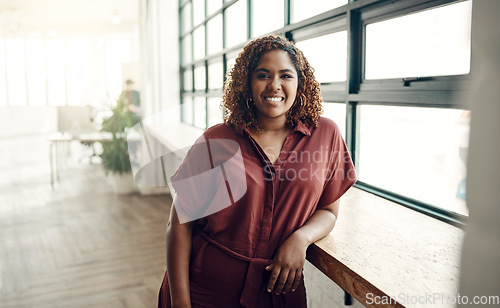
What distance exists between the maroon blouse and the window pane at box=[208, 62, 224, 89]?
9.34 ft

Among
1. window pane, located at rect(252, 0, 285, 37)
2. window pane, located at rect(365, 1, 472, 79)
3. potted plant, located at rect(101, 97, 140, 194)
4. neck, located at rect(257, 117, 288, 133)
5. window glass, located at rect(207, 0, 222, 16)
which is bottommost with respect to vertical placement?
potted plant, located at rect(101, 97, 140, 194)

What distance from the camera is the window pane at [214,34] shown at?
3988 millimetres

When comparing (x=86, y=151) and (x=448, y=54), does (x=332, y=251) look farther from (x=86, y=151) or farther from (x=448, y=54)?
(x=86, y=151)

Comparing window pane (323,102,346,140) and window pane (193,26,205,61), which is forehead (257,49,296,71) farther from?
window pane (193,26,205,61)

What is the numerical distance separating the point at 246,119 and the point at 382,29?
0.87 meters

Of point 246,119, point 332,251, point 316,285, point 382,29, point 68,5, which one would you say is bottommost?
point 316,285

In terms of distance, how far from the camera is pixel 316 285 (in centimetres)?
194

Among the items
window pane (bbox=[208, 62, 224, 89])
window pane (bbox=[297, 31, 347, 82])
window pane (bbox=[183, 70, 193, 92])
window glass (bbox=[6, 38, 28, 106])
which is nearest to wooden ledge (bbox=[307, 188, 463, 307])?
window pane (bbox=[297, 31, 347, 82])

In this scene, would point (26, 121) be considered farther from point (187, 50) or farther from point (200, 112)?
point (200, 112)

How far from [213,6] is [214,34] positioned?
270 mm

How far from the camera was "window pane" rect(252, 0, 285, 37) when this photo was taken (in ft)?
8.87

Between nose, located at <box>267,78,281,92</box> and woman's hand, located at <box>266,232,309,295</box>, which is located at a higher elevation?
nose, located at <box>267,78,281,92</box>

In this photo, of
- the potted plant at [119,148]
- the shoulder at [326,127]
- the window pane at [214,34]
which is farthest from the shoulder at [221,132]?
the potted plant at [119,148]

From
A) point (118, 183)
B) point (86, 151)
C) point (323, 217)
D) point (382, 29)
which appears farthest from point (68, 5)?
point (323, 217)
